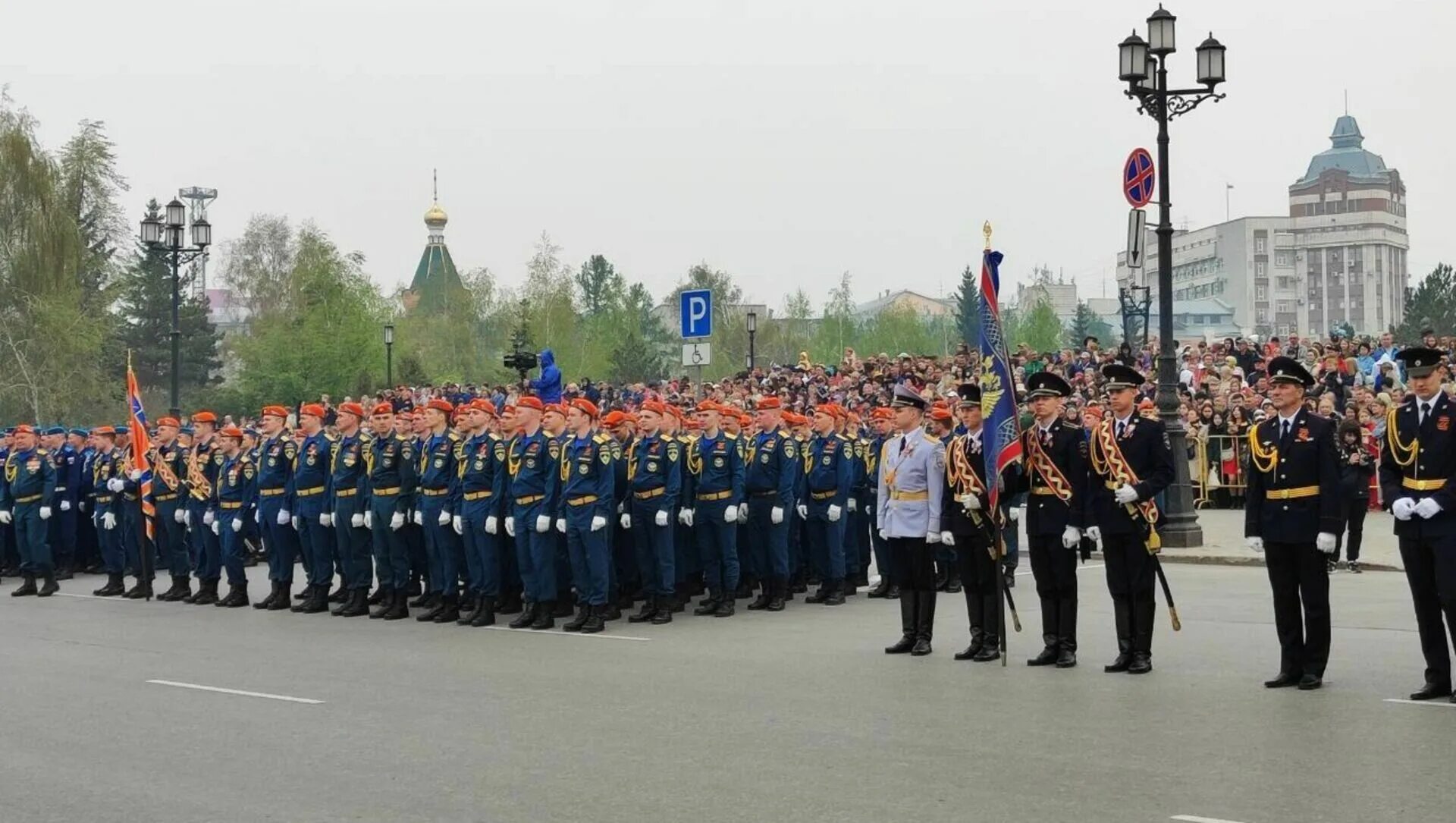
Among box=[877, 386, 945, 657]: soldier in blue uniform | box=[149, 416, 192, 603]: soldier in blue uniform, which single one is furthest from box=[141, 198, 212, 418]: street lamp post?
box=[877, 386, 945, 657]: soldier in blue uniform

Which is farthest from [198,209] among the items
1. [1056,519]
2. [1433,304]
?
[1056,519]

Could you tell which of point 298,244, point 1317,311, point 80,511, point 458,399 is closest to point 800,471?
point 80,511

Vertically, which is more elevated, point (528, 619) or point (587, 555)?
point (587, 555)

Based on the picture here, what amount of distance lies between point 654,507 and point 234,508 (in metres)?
5.06

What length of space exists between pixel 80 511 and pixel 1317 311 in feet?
502

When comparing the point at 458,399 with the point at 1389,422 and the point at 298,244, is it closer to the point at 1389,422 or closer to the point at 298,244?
the point at 1389,422

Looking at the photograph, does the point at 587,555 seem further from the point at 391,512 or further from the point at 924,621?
the point at 924,621

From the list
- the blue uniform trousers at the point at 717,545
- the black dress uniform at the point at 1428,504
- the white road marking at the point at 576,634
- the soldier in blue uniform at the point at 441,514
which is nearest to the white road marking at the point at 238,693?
the white road marking at the point at 576,634

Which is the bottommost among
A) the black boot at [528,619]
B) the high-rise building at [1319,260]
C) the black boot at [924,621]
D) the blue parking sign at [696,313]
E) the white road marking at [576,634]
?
the white road marking at [576,634]

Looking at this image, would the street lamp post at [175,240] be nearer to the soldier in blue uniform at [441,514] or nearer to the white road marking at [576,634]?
the soldier in blue uniform at [441,514]

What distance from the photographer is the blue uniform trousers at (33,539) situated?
19.5m

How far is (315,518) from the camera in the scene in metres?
16.9

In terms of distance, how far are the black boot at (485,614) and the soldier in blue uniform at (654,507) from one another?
1.28 meters

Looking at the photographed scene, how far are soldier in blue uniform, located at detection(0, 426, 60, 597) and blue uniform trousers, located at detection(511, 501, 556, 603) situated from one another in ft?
25.0
